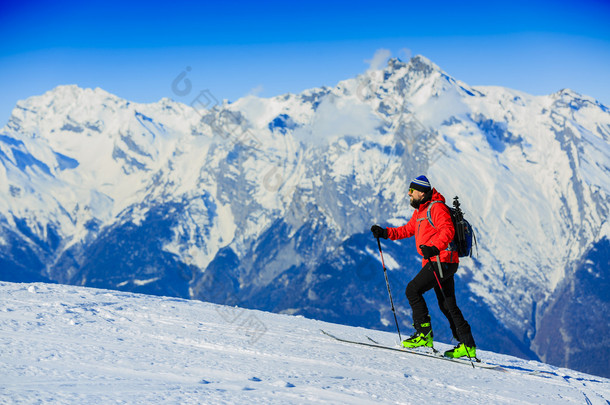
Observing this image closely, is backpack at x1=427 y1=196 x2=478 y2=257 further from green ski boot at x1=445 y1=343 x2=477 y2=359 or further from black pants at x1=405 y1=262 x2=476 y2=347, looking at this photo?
green ski boot at x1=445 y1=343 x2=477 y2=359

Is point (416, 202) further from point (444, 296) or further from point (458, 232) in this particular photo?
point (444, 296)

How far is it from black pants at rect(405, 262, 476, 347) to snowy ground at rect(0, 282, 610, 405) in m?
0.80

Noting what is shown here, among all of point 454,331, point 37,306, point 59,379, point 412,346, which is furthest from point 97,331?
point 454,331

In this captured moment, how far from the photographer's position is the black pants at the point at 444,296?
1190 centimetres

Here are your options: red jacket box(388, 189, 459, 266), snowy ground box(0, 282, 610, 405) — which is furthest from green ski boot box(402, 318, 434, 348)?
red jacket box(388, 189, 459, 266)

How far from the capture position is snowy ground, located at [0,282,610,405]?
737cm

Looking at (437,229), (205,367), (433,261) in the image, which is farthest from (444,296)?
(205,367)

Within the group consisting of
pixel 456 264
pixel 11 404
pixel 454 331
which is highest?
pixel 456 264

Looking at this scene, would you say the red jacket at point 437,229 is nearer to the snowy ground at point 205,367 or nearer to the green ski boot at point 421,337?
the green ski boot at point 421,337

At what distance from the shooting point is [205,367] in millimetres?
9039

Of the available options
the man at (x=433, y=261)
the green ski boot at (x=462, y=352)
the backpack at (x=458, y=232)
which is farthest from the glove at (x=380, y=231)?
the green ski boot at (x=462, y=352)

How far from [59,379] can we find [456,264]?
7855 millimetres

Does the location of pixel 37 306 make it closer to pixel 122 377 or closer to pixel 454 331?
pixel 122 377

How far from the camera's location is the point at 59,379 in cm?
752
